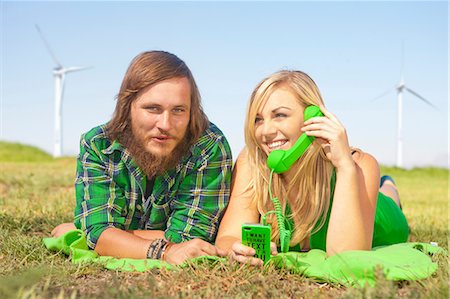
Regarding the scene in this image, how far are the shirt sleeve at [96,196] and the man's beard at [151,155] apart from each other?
0.24 metres

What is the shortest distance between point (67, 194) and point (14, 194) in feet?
2.32

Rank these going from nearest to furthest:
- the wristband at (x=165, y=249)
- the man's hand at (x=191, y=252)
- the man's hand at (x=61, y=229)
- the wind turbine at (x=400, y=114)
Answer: the man's hand at (x=191, y=252) < the wristband at (x=165, y=249) < the man's hand at (x=61, y=229) < the wind turbine at (x=400, y=114)

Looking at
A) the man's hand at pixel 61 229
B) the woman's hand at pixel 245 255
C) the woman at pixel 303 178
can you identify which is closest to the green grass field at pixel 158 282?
the woman's hand at pixel 245 255

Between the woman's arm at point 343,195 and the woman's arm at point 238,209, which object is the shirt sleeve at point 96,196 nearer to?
the woman's arm at point 238,209

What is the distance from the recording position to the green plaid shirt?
14.1 ft

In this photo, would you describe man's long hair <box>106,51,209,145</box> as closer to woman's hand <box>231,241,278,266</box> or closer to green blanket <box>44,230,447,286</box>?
green blanket <box>44,230,447,286</box>

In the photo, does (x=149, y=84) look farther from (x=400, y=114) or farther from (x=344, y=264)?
(x=400, y=114)

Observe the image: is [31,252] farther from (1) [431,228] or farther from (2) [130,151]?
(1) [431,228]

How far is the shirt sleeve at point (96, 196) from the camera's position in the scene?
423 cm

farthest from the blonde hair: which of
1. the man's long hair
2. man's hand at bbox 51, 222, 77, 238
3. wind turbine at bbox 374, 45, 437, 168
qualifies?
wind turbine at bbox 374, 45, 437, 168

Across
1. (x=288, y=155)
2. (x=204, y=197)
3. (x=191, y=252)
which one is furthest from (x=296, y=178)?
(x=191, y=252)

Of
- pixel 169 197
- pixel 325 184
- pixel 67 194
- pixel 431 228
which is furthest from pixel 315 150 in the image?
pixel 67 194

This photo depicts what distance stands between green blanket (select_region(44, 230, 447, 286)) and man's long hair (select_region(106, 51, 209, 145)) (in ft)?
3.43

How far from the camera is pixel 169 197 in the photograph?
445 cm
